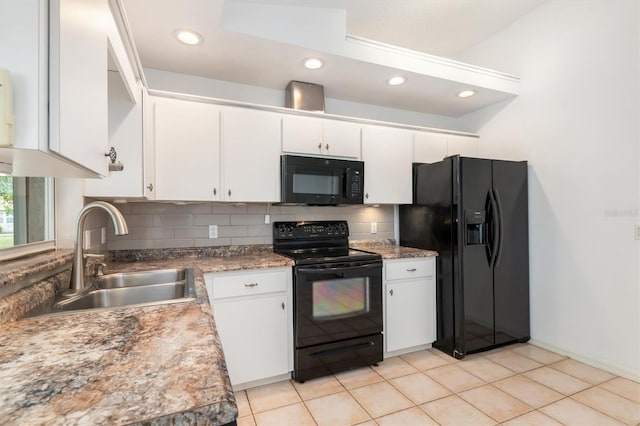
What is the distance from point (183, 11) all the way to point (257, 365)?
2.25 metres

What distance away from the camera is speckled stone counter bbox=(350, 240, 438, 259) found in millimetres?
2600

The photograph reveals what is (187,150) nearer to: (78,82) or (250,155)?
(250,155)

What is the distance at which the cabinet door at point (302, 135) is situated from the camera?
2.45 metres

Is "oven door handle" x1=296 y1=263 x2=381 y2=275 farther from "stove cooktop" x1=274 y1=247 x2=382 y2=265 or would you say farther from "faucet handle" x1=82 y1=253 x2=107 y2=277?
"faucet handle" x1=82 y1=253 x2=107 y2=277

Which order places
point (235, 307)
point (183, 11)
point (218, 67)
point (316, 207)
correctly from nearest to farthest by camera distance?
point (183, 11) < point (235, 307) < point (218, 67) < point (316, 207)

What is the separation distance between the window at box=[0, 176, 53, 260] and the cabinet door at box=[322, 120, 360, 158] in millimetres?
1824

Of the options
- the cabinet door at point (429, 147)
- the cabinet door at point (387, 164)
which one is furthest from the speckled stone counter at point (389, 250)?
the cabinet door at point (429, 147)

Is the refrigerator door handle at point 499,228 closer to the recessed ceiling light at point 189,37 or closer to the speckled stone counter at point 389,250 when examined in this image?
the speckled stone counter at point 389,250

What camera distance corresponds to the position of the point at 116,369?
0.65m

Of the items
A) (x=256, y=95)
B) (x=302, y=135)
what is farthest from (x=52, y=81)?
(x=256, y=95)

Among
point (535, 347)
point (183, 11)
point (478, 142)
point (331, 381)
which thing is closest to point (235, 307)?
point (331, 381)

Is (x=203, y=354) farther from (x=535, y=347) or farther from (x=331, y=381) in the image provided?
(x=535, y=347)

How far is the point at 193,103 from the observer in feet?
7.18

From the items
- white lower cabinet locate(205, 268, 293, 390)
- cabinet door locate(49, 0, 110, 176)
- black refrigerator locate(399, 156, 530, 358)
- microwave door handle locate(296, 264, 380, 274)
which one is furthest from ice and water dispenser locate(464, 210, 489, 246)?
cabinet door locate(49, 0, 110, 176)
